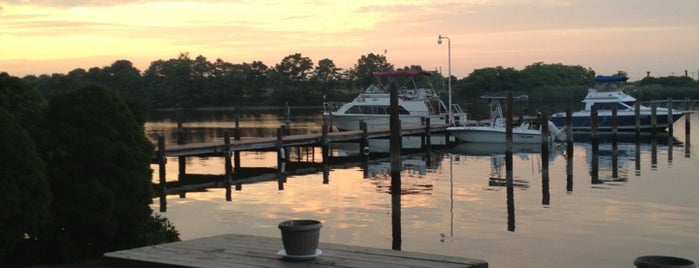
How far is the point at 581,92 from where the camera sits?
354 ft

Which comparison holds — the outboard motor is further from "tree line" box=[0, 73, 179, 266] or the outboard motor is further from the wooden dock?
"tree line" box=[0, 73, 179, 266]

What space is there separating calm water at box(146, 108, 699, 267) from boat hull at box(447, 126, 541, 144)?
351 inches

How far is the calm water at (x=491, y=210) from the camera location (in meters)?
16.4

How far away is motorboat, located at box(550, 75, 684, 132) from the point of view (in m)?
53.1

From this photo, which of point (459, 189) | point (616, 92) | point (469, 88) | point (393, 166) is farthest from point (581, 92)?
point (393, 166)

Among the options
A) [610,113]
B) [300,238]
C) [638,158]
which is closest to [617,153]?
[638,158]

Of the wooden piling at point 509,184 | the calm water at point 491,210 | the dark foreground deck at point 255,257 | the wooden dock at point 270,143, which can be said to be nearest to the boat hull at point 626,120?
the wooden dock at point 270,143

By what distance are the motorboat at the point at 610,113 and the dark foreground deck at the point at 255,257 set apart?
47733 millimetres

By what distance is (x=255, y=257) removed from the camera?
7.67 meters

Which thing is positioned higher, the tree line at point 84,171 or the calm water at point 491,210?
the tree line at point 84,171

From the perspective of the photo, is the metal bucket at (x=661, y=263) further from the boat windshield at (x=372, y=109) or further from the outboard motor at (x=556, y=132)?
the boat windshield at (x=372, y=109)

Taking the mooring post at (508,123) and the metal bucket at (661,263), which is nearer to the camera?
the metal bucket at (661,263)

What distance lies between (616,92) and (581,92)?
55025mm

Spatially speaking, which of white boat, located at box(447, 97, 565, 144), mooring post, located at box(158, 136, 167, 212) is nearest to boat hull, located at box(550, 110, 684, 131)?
white boat, located at box(447, 97, 565, 144)
